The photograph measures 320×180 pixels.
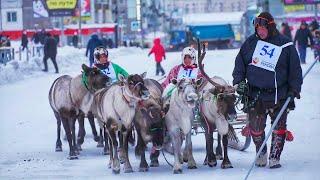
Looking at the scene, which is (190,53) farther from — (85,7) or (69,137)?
(85,7)

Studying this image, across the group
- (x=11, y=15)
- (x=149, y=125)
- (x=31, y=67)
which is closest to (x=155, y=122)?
(x=149, y=125)

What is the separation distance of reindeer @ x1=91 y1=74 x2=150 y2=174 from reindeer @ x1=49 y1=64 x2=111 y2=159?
1.10 m

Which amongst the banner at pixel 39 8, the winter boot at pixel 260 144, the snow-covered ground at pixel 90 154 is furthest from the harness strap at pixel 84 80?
the banner at pixel 39 8

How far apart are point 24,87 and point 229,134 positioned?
18.0 m

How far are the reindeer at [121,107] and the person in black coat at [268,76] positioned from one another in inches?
45.2

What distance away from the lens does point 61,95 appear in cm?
1207

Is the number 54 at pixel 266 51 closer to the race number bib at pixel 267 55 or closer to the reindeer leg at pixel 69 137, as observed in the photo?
the race number bib at pixel 267 55

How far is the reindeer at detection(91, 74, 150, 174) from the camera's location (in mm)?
9898

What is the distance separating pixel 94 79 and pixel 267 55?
267 cm

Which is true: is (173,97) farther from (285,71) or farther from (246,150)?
(246,150)

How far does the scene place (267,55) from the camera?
991 cm

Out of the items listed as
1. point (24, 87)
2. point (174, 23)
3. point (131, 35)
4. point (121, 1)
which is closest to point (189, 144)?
point (24, 87)

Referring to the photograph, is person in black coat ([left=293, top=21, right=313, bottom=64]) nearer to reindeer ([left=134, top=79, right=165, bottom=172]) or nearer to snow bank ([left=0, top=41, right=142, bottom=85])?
snow bank ([left=0, top=41, right=142, bottom=85])

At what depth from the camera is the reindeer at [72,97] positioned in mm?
11602
